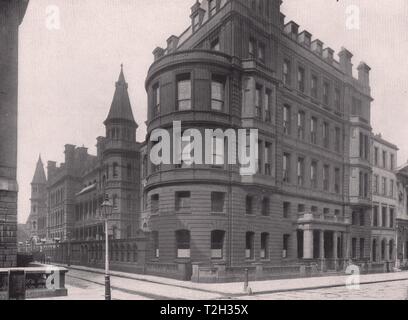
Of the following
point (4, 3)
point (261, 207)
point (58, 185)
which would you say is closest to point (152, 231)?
point (261, 207)

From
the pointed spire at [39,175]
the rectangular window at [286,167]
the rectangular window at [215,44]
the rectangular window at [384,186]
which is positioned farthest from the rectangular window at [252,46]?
the pointed spire at [39,175]

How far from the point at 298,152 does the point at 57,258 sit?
1664 inches

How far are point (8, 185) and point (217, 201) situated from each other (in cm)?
1503

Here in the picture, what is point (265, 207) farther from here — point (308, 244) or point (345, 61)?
point (345, 61)

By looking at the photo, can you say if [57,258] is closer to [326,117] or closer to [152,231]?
[152,231]

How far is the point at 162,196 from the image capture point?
3294cm

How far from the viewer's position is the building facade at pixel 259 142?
3209 cm

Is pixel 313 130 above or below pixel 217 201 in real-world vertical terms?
above

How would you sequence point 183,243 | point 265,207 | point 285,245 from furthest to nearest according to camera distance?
1. point 285,245
2. point 265,207
3. point 183,243

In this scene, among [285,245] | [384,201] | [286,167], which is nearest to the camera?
[285,245]

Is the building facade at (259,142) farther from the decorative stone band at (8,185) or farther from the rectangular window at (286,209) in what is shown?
the decorative stone band at (8,185)

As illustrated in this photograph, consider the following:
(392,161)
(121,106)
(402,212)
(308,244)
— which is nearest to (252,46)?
(308,244)

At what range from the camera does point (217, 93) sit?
33.3m

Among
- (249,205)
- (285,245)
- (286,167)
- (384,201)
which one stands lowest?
(285,245)
